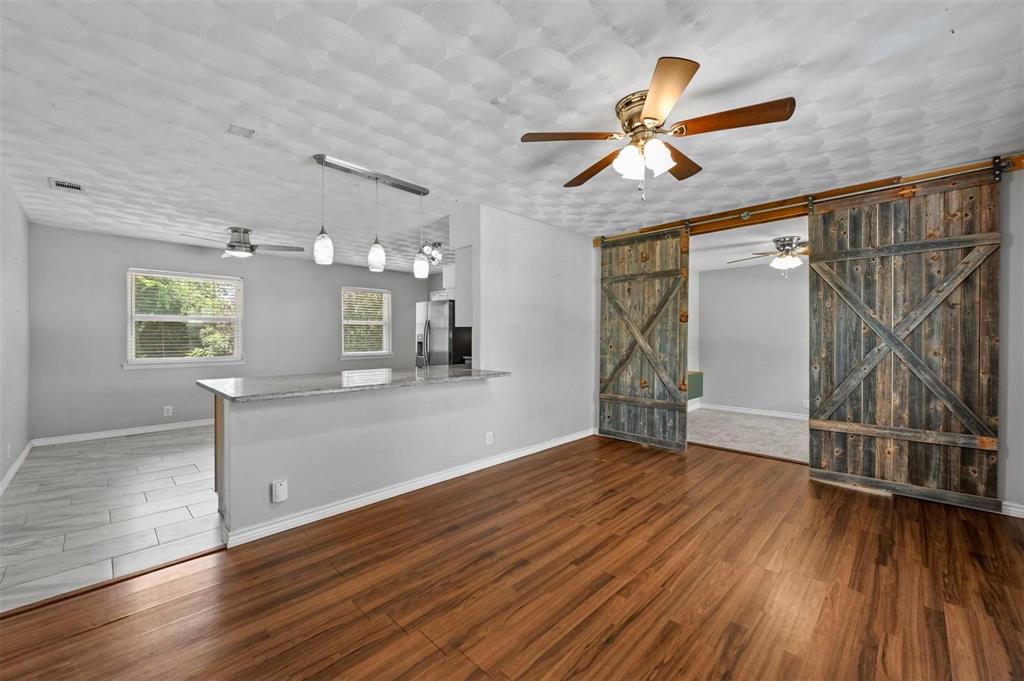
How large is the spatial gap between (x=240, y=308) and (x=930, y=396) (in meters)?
8.32

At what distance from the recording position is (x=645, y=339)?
5.16m

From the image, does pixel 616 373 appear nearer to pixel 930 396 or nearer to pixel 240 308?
pixel 930 396

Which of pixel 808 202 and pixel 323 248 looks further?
pixel 808 202

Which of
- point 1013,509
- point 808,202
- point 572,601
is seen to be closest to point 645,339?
point 808,202

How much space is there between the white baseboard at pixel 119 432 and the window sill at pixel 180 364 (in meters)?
0.80

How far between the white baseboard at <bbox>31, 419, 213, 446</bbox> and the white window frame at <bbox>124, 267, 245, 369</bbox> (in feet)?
2.74

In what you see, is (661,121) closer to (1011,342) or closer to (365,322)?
(1011,342)

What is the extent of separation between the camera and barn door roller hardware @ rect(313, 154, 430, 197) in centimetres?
314

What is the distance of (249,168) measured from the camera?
3312mm

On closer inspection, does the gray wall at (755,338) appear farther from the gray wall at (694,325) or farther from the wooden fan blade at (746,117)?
the wooden fan blade at (746,117)

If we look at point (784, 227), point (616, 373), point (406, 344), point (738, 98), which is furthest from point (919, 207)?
point (406, 344)

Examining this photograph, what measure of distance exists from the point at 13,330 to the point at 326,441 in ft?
11.7

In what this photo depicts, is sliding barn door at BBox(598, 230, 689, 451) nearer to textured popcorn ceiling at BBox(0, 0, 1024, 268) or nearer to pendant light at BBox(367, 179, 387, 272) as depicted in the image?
textured popcorn ceiling at BBox(0, 0, 1024, 268)

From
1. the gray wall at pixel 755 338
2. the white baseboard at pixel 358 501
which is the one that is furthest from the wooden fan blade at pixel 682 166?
the gray wall at pixel 755 338
